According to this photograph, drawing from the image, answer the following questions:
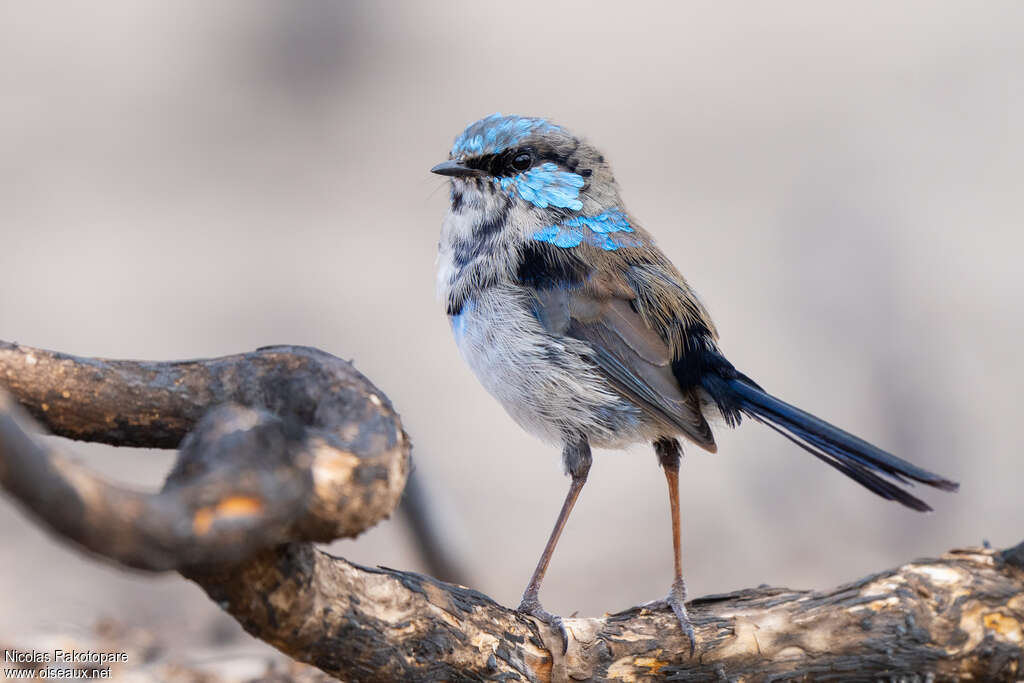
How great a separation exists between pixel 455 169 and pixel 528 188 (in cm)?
28

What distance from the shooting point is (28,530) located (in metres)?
7.29

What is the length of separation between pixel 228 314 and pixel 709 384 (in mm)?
5862

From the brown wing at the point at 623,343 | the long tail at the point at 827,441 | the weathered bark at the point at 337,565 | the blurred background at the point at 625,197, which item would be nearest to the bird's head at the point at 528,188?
the brown wing at the point at 623,343

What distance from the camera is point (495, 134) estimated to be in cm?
429

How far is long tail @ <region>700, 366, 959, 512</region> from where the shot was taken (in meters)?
3.52

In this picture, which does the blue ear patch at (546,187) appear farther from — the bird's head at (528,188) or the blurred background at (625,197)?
the blurred background at (625,197)

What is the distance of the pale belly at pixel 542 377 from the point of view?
13.0ft

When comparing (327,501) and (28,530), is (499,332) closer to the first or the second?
(327,501)

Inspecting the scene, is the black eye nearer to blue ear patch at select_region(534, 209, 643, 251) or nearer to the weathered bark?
blue ear patch at select_region(534, 209, 643, 251)

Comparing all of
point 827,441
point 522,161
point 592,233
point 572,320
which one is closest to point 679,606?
point 827,441

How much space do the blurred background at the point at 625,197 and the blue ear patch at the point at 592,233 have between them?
2.11 metres

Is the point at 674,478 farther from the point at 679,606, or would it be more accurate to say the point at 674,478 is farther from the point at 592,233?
the point at 592,233

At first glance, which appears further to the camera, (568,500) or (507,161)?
(507,161)

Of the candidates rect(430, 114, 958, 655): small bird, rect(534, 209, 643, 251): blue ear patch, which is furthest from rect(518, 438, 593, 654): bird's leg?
rect(534, 209, 643, 251): blue ear patch
